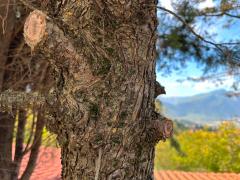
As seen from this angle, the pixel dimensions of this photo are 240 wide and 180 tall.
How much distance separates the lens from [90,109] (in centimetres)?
232

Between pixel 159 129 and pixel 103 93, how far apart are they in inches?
14.0

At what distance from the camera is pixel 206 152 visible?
11742 mm

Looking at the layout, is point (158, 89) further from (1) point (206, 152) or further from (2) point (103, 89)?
(1) point (206, 152)

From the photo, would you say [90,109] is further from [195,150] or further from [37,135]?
[195,150]

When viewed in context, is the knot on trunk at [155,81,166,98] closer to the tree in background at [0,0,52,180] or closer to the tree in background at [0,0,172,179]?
the tree in background at [0,0,172,179]

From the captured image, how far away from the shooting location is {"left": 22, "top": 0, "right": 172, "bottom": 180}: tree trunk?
2320 mm

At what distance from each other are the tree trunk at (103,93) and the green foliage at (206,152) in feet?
25.6

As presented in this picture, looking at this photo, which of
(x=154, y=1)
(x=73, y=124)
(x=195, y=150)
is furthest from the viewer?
(x=195, y=150)

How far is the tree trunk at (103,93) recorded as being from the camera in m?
2.32

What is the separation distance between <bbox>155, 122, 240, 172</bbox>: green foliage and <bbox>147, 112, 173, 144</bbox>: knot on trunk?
7729 millimetres

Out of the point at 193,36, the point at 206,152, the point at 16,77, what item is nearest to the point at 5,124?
the point at 16,77

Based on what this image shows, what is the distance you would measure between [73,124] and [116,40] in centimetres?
50

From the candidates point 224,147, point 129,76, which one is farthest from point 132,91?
point 224,147

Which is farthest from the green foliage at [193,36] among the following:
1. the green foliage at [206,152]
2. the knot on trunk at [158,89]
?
the green foliage at [206,152]
